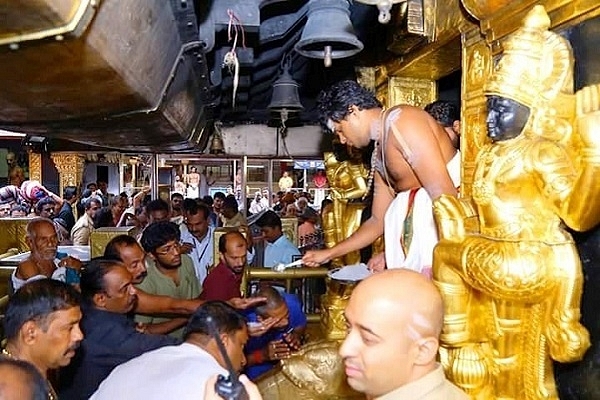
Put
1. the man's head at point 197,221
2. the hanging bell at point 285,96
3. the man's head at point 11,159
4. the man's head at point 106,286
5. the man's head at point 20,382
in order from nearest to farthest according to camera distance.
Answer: the man's head at point 20,382, the man's head at point 106,286, the hanging bell at point 285,96, the man's head at point 197,221, the man's head at point 11,159

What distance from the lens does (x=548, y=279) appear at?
173 centimetres

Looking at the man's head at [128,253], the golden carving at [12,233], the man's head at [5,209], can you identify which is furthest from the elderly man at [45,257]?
the man's head at [5,209]

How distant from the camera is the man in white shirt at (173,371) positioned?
1731 mm

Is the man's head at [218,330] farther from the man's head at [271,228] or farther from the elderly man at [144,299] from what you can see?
the man's head at [271,228]

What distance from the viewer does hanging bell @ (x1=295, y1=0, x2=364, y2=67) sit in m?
2.86

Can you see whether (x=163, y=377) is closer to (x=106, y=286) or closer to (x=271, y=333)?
(x=106, y=286)

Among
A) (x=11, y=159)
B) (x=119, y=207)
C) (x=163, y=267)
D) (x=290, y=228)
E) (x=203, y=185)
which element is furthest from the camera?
(x=203, y=185)

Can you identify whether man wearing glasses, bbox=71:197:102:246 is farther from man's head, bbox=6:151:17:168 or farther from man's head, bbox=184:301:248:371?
man's head, bbox=6:151:17:168

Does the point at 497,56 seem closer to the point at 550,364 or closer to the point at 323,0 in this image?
the point at 323,0

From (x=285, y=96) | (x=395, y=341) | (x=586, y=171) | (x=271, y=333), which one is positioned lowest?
(x=271, y=333)

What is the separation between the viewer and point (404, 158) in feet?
8.14

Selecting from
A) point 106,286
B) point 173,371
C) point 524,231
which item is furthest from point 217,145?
point 524,231

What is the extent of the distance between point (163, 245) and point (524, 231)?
7.95ft

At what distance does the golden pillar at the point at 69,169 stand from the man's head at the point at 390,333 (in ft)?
41.4
